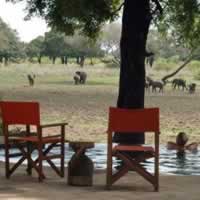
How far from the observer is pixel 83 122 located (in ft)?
72.8

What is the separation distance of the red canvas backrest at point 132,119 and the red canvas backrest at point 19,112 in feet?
3.62

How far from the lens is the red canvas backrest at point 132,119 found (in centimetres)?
839

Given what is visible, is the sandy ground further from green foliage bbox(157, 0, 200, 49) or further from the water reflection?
green foliage bbox(157, 0, 200, 49)

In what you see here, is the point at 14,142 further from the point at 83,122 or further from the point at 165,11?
the point at 83,122

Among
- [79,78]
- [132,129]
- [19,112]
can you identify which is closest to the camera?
[132,129]

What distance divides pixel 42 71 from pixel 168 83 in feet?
48.6

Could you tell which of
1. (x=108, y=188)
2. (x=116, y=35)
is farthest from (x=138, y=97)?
(x=116, y=35)

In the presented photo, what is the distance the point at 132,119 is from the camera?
8445mm

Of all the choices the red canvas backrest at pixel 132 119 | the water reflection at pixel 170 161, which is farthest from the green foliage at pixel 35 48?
the red canvas backrest at pixel 132 119

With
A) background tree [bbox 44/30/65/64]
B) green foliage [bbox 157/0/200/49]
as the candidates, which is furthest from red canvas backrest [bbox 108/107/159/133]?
background tree [bbox 44/30/65/64]

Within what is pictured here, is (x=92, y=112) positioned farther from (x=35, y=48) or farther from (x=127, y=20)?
(x=35, y=48)

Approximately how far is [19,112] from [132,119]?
1.51m

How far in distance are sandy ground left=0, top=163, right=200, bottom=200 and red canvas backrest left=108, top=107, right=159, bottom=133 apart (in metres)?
0.69

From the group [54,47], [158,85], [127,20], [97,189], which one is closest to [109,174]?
[97,189]
